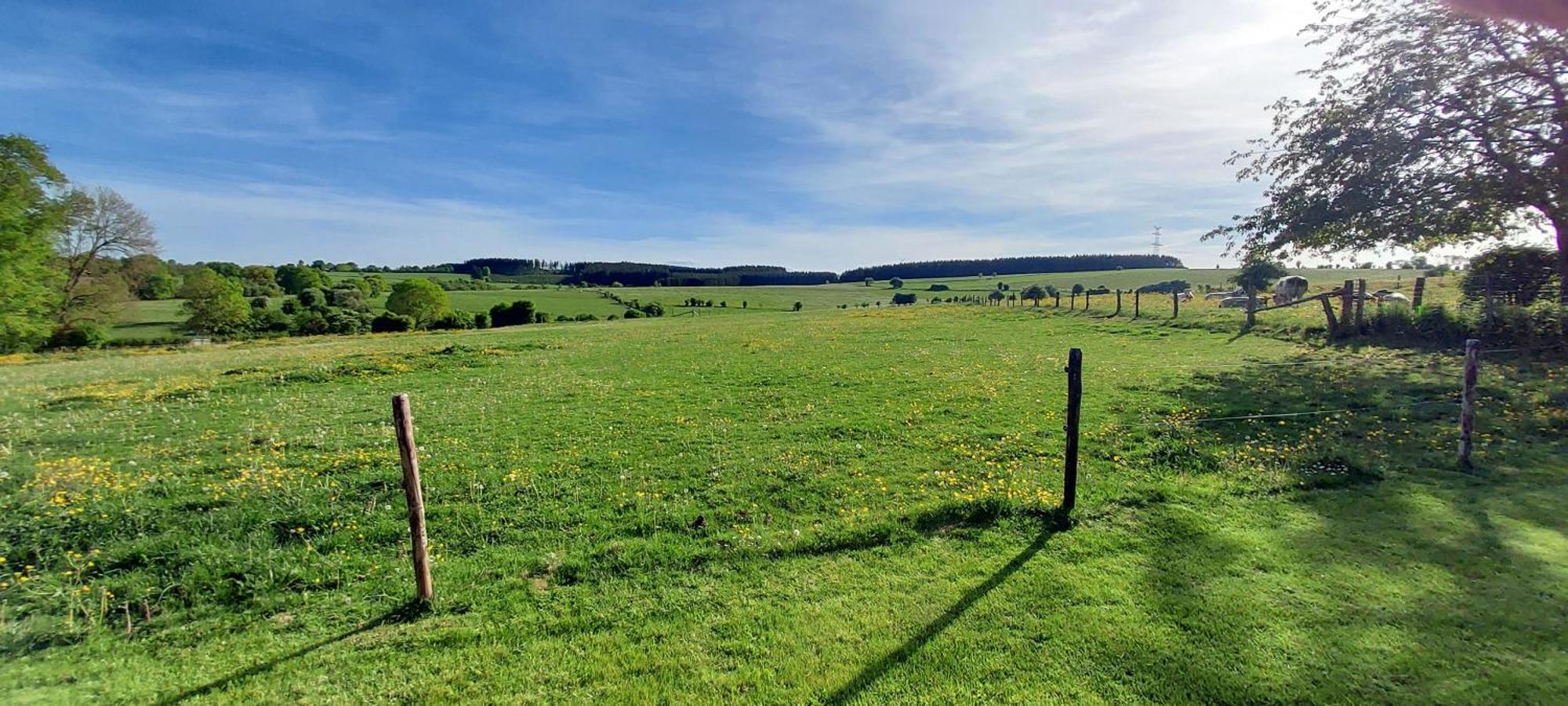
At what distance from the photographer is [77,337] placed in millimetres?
45562

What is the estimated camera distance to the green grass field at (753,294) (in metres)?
59.6

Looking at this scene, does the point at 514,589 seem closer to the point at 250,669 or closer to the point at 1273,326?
the point at 250,669

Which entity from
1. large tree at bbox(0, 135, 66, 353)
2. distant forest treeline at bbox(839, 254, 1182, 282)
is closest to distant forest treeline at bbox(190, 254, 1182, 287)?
distant forest treeline at bbox(839, 254, 1182, 282)

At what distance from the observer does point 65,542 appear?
6234 millimetres

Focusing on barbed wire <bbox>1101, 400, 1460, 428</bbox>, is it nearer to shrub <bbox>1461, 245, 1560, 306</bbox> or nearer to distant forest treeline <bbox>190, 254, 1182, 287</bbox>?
shrub <bbox>1461, 245, 1560, 306</bbox>

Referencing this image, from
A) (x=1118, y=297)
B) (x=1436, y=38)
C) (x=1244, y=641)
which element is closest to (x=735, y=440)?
(x=1244, y=641)

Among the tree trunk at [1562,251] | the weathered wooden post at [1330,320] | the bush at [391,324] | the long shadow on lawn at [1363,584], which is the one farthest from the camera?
the bush at [391,324]

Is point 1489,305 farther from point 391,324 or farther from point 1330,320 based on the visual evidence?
point 391,324

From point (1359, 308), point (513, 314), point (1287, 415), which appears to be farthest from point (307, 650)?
point (513, 314)

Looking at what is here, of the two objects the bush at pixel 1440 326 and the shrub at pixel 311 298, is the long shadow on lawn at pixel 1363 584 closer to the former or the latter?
the bush at pixel 1440 326

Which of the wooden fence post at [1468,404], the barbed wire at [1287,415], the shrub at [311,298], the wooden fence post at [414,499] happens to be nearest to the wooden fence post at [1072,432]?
the barbed wire at [1287,415]

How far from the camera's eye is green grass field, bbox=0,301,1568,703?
409 cm

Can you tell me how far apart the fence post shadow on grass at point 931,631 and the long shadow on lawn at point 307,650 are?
387cm

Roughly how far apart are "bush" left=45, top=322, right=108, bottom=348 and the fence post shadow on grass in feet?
230
